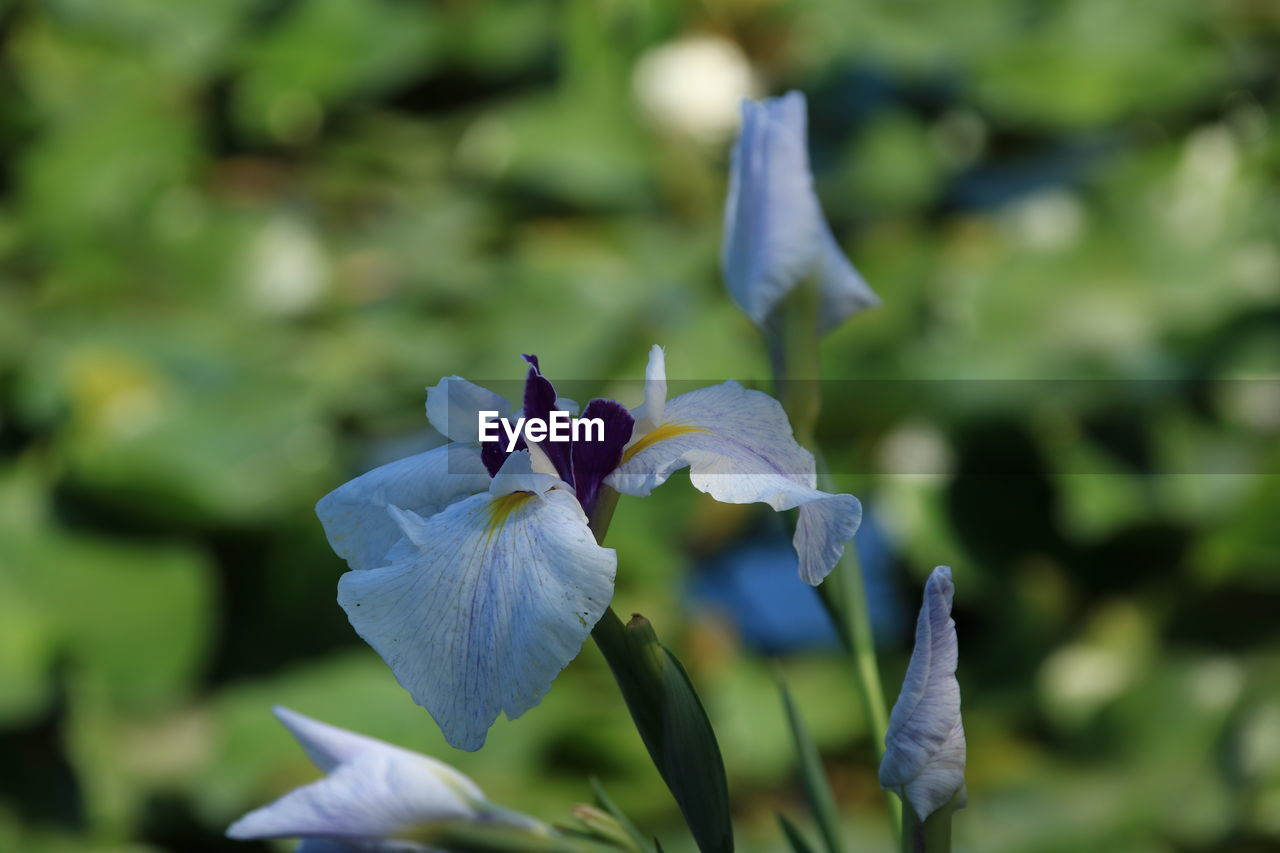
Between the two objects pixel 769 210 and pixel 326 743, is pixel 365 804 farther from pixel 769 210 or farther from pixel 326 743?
pixel 769 210

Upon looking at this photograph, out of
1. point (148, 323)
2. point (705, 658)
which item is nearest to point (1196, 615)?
point (705, 658)

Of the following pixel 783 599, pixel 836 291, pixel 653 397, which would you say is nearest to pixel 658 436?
pixel 653 397

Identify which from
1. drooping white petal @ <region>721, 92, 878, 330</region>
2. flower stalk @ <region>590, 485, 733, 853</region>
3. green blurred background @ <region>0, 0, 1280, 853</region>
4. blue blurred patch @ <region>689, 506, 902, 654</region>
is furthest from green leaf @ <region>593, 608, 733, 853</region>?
blue blurred patch @ <region>689, 506, 902, 654</region>

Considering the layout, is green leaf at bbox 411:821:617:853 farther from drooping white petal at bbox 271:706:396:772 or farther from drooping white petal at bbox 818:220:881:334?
drooping white petal at bbox 818:220:881:334

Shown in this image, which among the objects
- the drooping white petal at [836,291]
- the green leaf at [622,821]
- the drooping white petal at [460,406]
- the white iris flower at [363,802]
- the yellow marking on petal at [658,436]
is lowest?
the green leaf at [622,821]

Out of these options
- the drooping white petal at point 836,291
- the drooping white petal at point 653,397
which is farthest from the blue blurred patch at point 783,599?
the drooping white petal at point 653,397

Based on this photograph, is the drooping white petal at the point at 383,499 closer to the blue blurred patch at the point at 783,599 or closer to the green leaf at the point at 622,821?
the green leaf at the point at 622,821

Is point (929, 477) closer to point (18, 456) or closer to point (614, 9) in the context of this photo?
point (614, 9)
